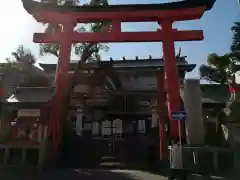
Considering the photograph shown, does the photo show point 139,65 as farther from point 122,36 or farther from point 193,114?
point 193,114

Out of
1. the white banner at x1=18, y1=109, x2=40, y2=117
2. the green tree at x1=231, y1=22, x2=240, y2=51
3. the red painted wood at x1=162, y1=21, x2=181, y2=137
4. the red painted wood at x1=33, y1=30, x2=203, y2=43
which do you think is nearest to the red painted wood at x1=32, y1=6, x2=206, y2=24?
the red painted wood at x1=162, y1=21, x2=181, y2=137

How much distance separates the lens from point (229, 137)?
10672 millimetres

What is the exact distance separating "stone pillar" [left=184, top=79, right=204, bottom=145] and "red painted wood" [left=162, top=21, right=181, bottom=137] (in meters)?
1.28

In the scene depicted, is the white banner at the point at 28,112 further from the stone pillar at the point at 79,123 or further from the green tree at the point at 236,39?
the green tree at the point at 236,39

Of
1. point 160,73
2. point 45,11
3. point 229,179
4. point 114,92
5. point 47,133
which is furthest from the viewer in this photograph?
point 114,92

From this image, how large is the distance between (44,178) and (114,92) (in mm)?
13671

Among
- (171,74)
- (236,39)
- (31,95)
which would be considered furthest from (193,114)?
Answer: (236,39)

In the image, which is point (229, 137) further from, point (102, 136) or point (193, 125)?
point (102, 136)

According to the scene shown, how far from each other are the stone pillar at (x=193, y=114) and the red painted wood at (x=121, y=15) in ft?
12.6

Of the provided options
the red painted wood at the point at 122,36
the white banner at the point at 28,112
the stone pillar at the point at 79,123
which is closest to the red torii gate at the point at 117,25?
the red painted wood at the point at 122,36

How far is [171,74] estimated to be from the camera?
13.0 meters

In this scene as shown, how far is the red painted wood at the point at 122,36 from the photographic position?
13.4 metres

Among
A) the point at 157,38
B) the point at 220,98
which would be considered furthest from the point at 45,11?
the point at 220,98

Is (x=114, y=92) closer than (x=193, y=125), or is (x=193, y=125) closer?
(x=193, y=125)
